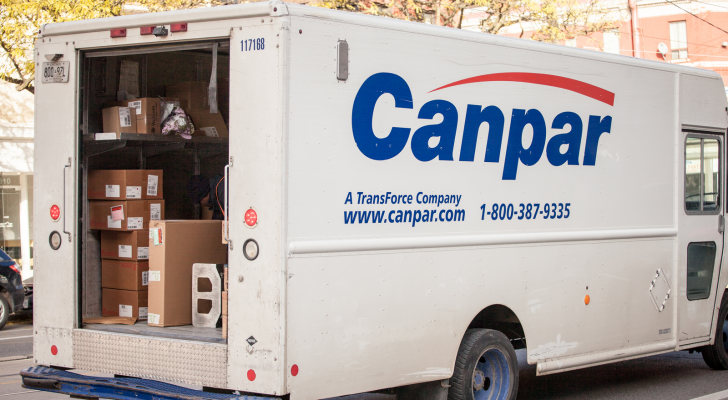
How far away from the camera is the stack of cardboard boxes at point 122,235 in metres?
6.02

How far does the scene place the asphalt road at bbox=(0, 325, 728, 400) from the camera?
7.33m

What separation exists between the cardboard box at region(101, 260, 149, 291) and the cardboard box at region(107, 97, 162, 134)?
113 cm

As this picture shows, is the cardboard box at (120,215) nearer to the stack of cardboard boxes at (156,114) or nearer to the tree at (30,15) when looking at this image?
the stack of cardboard boxes at (156,114)

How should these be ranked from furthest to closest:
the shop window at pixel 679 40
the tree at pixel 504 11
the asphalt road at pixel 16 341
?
the shop window at pixel 679 40 → the tree at pixel 504 11 → the asphalt road at pixel 16 341

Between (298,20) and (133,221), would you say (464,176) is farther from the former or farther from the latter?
(133,221)

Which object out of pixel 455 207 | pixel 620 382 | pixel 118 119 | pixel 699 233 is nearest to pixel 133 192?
pixel 118 119

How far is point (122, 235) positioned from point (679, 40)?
30.7m

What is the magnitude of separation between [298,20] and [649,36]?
30.7 meters

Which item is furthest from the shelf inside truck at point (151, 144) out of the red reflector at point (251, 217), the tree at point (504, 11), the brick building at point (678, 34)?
the brick building at point (678, 34)

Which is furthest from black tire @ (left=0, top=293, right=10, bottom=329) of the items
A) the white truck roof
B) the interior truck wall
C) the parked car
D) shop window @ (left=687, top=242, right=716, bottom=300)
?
shop window @ (left=687, top=242, right=716, bottom=300)

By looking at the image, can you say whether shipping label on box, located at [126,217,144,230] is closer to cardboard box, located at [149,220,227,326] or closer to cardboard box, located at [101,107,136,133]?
cardboard box, located at [149,220,227,326]

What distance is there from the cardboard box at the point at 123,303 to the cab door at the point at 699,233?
5285 mm

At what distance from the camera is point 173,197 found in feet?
23.4

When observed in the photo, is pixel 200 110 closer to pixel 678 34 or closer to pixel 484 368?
pixel 484 368
